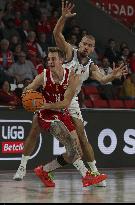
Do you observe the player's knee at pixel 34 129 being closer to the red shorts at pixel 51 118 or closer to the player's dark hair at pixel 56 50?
the red shorts at pixel 51 118

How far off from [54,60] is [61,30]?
24.7 inches

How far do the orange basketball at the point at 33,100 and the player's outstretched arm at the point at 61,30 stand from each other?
1013 millimetres

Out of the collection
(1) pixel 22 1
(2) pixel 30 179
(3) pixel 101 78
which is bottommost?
(2) pixel 30 179

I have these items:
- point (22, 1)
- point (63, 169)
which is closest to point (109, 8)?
point (22, 1)

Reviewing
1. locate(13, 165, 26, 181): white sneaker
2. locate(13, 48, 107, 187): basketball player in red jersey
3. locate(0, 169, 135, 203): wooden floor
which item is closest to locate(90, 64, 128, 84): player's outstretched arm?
locate(13, 48, 107, 187): basketball player in red jersey

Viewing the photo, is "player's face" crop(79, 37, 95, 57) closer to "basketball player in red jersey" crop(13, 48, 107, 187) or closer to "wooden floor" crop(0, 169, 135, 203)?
"basketball player in red jersey" crop(13, 48, 107, 187)

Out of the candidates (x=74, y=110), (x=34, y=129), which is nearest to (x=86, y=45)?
(x=74, y=110)

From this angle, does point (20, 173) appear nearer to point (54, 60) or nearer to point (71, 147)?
point (71, 147)

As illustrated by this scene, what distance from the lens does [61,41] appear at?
945cm

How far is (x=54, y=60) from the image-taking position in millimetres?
8984

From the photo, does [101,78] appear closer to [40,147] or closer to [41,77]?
[41,77]

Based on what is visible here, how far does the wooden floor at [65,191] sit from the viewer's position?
7.81 meters

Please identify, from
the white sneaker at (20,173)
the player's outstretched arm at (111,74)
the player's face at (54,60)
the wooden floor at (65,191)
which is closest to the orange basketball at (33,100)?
the player's face at (54,60)

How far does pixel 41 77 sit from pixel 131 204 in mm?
2544
